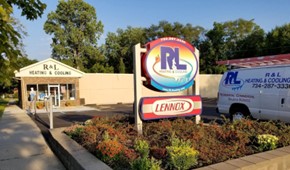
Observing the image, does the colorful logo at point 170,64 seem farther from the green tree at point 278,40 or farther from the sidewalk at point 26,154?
the green tree at point 278,40

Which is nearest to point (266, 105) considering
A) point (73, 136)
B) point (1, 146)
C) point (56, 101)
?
point (73, 136)

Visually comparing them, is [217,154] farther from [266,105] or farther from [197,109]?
[266,105]

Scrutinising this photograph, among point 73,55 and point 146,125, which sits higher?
point 73,55

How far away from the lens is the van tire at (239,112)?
9156mm

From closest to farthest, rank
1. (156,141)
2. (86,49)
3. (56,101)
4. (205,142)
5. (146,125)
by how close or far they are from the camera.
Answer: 1. (205,142)
2. (156,141)
3. (146,125)
4. (56,101)
5. (86,49)

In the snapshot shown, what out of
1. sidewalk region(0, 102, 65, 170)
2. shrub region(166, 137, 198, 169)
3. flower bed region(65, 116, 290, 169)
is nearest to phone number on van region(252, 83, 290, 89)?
flower bed region(65, 116, 290, 169)

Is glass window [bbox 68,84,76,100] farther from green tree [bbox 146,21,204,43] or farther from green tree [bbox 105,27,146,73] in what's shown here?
green tree [bbox 146,21,204,43]

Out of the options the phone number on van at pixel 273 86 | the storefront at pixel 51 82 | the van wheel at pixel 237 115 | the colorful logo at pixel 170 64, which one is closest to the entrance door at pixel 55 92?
the storefront at pixel 51 82

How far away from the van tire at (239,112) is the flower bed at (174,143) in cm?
269

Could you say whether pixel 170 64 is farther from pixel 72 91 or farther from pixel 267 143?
pixel 72 91

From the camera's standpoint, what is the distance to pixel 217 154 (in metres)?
4.48

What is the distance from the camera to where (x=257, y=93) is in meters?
8.64

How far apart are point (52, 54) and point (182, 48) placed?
4217 centimetres

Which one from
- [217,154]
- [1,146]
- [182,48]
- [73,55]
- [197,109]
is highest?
[73,55]
